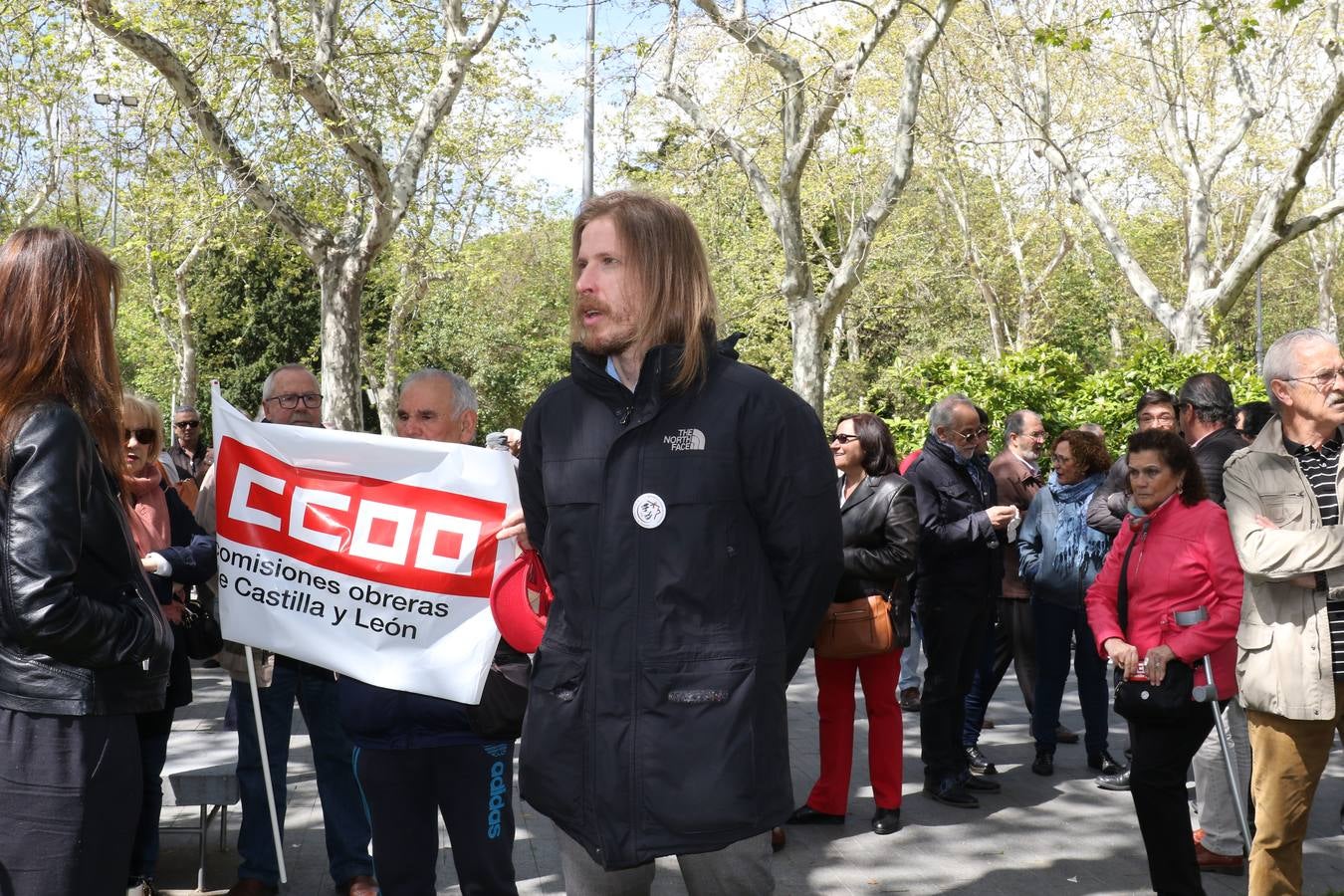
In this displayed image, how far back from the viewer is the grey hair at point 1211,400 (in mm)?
7012

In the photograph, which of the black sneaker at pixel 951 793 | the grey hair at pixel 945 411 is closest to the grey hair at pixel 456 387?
the grey hair at pixel 945 411

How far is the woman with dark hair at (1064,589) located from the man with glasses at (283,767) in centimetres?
395

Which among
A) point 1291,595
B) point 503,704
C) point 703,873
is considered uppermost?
point 1291,595

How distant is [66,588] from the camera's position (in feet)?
9.02

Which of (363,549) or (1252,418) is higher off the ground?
(1252,418)

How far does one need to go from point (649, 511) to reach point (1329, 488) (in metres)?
2.80

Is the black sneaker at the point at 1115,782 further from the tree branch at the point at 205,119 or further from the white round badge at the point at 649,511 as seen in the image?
the tree branch at the point at 205,119

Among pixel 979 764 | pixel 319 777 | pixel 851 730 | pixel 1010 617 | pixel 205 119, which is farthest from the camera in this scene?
pixel 205 119

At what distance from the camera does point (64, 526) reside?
9.05 feet

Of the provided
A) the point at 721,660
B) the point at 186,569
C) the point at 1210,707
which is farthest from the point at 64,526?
the point at 1210,707

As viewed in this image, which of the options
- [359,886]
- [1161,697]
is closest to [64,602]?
[359,886]

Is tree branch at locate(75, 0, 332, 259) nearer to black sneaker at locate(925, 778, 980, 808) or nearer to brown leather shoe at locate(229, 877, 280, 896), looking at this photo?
brown leather shoe at locate(229, 877, 280, 896)

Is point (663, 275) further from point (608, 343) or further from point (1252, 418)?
point (1252, 418)

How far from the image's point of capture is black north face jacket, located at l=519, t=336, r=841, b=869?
8.77ft
